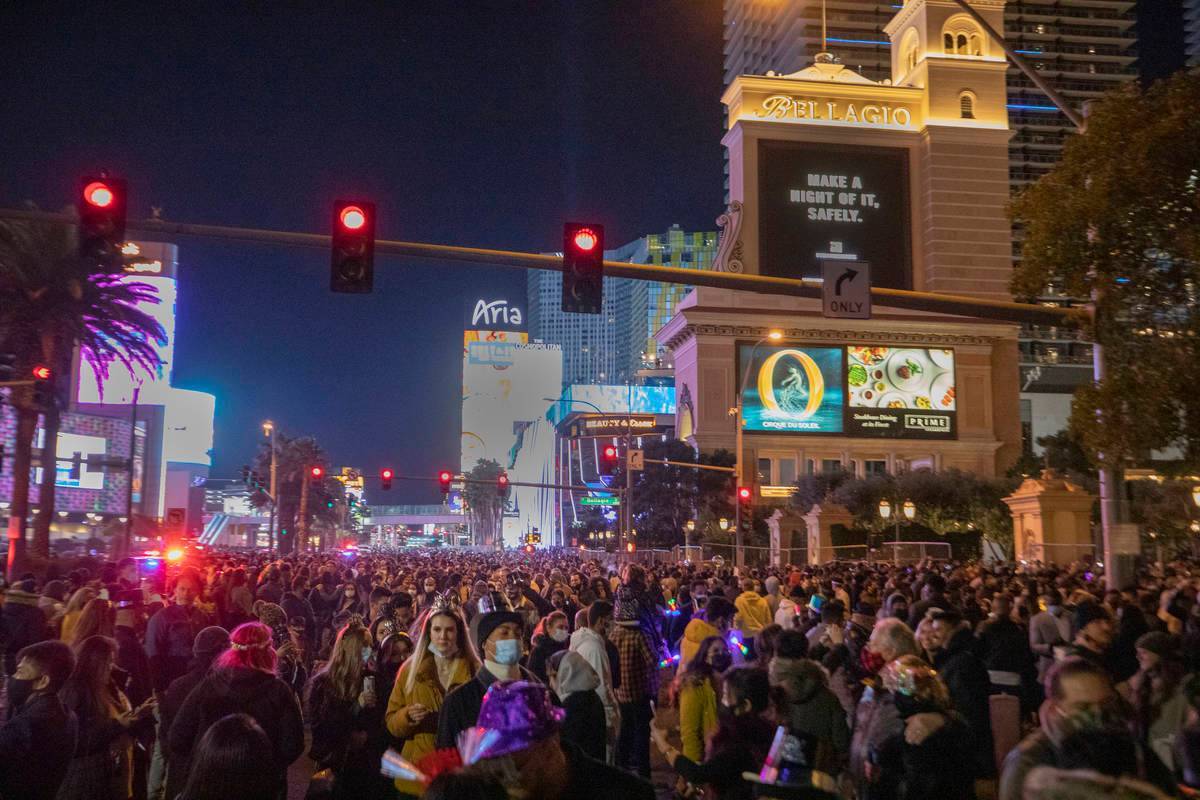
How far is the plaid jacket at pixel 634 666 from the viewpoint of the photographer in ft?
33.4

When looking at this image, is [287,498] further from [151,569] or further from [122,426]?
[151,569]

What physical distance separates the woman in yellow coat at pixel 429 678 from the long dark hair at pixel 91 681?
1653mm

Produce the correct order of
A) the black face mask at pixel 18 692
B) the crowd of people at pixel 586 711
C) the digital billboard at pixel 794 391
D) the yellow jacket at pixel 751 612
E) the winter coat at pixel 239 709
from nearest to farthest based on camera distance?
the crowd of people at pixel 586 711
the winter coat at pixel 239 709
the black face mask at pixel 18 692
the yellow jacket at pixel 751 612
the digital billboard at pixel 794 391

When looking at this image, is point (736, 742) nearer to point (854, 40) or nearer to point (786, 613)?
point (786, 613)

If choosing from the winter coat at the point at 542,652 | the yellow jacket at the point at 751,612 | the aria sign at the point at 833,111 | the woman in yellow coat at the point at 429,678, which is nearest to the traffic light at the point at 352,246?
the winter coat at the point at 542,652

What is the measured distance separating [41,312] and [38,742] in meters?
25.9

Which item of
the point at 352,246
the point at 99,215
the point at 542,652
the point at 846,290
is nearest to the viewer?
the point at 542,652

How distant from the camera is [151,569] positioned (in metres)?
25.4

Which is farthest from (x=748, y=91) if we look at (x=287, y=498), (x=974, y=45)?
Answer: (x=287, y=498)

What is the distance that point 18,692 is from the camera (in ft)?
22.0

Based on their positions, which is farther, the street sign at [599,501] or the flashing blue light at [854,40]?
the street sign at [599,501]

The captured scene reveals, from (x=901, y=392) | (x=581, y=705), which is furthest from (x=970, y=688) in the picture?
(x=901, y=392)

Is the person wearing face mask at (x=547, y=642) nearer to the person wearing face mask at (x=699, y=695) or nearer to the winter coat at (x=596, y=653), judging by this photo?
the winter coat at (x=596, y=653)

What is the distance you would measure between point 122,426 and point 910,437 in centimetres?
5968
